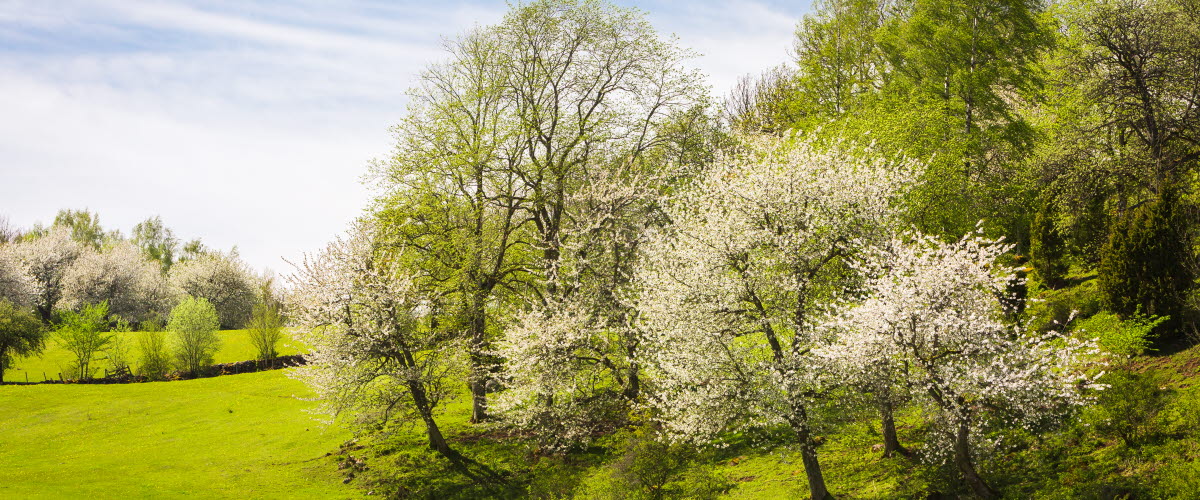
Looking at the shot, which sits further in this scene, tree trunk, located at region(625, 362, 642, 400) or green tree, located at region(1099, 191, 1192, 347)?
tree trunk, located at region(625, 362, 642, 400)

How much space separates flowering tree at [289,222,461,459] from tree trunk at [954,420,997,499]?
1822 cm

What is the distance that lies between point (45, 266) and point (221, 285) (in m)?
18.7

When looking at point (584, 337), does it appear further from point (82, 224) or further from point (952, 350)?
point (82, 224)

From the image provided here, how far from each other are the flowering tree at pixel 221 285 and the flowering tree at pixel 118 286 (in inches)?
100

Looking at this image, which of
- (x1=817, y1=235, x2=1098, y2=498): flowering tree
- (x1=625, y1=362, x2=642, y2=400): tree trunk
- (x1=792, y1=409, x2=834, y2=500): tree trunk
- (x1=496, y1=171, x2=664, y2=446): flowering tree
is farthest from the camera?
(x1=625, y1=362, x2=642, y2=400): tree trunk

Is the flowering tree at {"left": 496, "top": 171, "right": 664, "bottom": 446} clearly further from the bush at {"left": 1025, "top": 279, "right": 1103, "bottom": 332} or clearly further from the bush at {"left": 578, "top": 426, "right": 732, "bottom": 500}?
the bush at {"left": 1025, "top": 279, "right": 1103, "bottom": 332}

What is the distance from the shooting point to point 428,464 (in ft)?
87.9

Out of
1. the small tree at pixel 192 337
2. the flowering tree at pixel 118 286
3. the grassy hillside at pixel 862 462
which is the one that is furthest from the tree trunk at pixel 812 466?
the flowering tree at pixel 118 286

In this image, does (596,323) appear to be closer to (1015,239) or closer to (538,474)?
(538,474)

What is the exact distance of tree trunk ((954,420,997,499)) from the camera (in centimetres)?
1494

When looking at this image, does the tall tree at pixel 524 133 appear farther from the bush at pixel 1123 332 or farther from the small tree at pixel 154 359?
the small tree at pixel 154 359

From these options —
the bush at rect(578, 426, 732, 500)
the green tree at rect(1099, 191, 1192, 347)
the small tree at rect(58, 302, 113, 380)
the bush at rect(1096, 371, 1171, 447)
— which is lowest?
the bush at rect(578, 426, 732, 500)

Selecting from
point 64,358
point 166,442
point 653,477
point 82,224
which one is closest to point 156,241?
point 82,224

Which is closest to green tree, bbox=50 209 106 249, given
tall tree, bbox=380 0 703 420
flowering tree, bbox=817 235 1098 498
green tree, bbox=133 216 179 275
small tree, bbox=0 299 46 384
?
green tree, bbox=133 216 179 275
